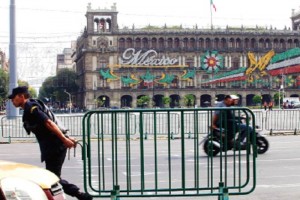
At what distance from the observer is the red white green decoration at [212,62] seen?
9094cm

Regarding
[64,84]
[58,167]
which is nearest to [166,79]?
[64,84]

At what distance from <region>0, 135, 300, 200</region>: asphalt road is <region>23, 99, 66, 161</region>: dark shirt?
1901 millimetres

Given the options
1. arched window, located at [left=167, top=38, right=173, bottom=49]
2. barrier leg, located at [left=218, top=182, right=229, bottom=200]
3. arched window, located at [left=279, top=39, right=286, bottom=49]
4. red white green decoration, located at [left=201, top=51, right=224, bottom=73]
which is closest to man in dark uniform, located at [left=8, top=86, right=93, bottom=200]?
barrier leg, located at [left=218, top=182, right=229, bottom=200]

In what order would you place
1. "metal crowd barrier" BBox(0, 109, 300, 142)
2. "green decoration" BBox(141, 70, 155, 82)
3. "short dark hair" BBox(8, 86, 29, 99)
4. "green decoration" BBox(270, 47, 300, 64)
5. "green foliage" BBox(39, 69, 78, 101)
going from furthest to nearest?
"green foliage" BBox(39, 69, 78, 101)
"green decoration" BBox(141, 70, 155, 82)
"green decoration" BBox(270, 47, 300, 64)
"metal crowd barrier" BBox(0, 109, 300, 142)
"short dark hair" BBox(8, 86, 29, 99)

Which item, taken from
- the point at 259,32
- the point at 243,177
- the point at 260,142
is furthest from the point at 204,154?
the point at 259,32

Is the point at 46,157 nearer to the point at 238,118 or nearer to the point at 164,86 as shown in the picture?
the point at 238,118

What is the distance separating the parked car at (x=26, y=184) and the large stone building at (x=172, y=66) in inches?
3234

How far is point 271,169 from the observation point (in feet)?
34.0

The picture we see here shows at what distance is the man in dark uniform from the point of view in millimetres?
6523

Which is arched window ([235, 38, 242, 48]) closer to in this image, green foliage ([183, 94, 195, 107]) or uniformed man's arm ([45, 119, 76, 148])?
green foliage ([183, 94, 195, 107])

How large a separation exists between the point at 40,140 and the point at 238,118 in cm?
229

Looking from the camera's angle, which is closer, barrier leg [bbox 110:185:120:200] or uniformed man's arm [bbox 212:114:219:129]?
barrier leg [bbox 110:185:120:200]

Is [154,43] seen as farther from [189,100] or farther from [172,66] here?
[189,100]

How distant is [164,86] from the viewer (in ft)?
296
